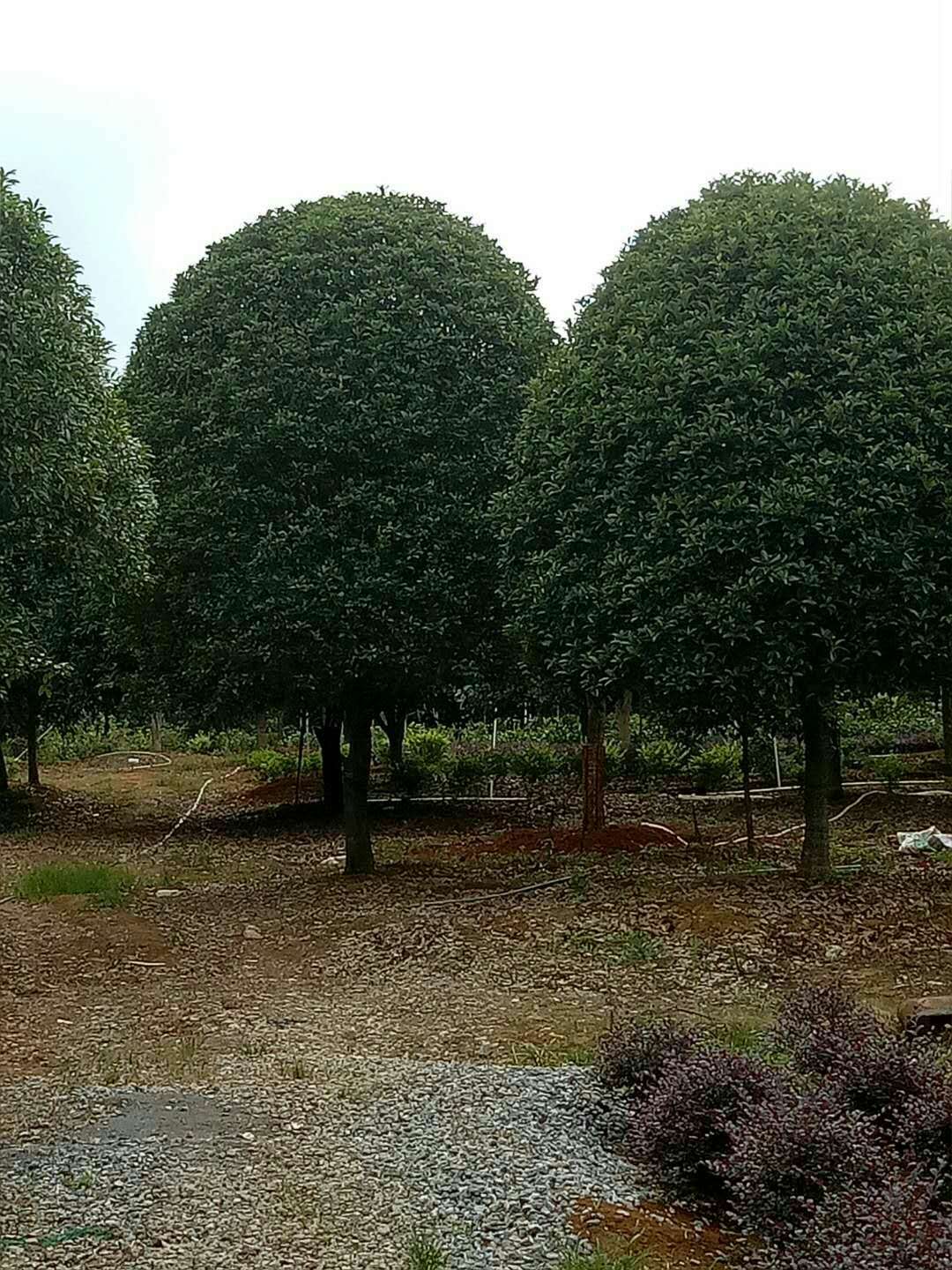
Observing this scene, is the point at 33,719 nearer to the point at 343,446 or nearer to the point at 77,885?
the point at 77,885

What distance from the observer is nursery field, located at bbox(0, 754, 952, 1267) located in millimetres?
3914

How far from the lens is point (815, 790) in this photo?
920cm

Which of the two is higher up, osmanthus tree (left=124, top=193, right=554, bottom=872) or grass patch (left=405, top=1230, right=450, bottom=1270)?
osmanthus tree (left=124, top=193, right=554, bottom=872)

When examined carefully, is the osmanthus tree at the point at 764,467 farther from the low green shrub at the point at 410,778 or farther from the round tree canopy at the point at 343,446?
the low green shrub at the point at 410,778

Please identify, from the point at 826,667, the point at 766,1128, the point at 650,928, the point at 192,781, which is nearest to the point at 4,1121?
the point at 766,1128

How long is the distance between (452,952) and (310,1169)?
413 centimetres

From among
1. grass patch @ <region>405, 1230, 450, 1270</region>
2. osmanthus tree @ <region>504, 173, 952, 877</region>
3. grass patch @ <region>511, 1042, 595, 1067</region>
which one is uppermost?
osmanthus tree @ <region>504, 173, 952, 877</region>

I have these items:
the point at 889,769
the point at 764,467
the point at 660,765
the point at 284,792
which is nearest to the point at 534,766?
the point at 660,765

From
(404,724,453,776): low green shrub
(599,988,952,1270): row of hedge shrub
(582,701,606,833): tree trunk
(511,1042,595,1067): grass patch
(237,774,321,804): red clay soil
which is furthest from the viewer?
(237,774,321,804): red clay soil

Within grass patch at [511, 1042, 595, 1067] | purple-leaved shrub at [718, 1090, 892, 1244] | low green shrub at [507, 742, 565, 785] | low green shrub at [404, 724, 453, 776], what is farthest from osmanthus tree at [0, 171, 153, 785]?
low green shrub at [404, 724, 453, 776]

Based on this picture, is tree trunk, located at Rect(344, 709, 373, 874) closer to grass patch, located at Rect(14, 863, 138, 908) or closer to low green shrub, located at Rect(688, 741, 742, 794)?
grass patch, located at Rect(14, 863, 138, 908)

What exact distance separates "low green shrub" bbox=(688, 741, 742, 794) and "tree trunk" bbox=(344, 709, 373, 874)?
787 centimetres

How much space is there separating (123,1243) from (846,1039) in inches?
98.3

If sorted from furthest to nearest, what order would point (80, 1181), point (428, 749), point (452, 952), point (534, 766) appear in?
1. point (428, 749)
2. point (534, 766)
3. point (452, 952)
4. point (80, 1181)
